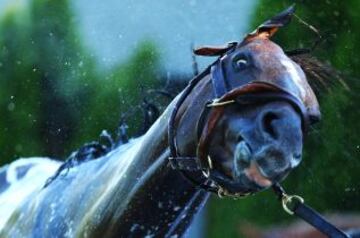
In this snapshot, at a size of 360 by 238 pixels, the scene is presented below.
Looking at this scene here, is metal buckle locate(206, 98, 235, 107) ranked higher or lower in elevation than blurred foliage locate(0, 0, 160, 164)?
higher

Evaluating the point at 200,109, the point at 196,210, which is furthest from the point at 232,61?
the point at 196,210

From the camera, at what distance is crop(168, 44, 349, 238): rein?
2061 mm

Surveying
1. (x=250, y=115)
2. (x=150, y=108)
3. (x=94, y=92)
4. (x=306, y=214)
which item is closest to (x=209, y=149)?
(x=250, y=115)

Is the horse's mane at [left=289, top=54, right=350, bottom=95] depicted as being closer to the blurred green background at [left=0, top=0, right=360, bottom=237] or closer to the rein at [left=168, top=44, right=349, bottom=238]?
the rein at [left=168, top=44, right=349, bottom=238]

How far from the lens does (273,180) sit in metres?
2.04

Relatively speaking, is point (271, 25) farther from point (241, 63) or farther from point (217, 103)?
point (217, 103)

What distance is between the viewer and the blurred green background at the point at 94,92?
676 cm

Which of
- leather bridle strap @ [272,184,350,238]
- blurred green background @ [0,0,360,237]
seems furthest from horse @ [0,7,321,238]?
blurred green background @ [0,0,360,237]

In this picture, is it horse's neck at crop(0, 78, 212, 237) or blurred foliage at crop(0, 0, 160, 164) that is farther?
blurred foliage at crop(0, 0, 160, 164)

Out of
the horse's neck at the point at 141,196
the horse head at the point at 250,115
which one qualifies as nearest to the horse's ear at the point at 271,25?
the horse head at the point at 250,115

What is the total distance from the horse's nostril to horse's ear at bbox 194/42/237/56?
0.33 meters

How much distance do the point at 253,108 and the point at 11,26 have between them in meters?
11.9

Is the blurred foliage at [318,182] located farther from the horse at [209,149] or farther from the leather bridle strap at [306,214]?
the leather bridle strap at [306,214]

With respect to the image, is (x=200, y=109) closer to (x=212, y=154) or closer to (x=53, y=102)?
(x=212, y=154)
